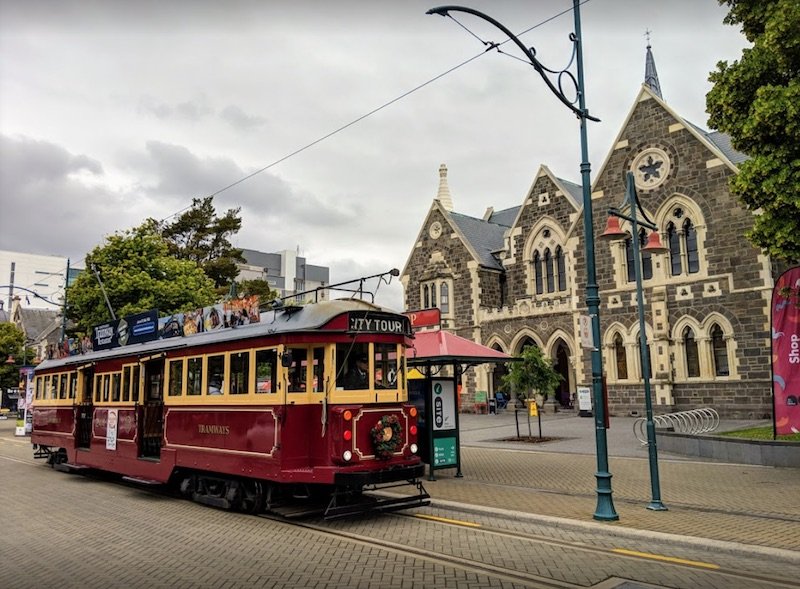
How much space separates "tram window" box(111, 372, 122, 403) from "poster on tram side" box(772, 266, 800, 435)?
15.6 meters

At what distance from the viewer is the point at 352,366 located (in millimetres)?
10070

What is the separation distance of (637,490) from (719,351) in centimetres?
1776

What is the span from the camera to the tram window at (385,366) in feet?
33.6

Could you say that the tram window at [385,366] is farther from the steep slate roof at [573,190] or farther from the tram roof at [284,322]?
the steep slate roof at [573,190]

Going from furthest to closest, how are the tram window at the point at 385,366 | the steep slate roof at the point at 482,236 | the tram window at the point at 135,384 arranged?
the steep slate roof at the point at 482,236, the tram window at the point at 135,384, the tram window at the point at 385,366

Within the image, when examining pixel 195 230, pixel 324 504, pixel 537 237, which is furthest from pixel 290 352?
pixel 195 230

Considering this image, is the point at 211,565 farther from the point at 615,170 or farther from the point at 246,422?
the point at 615,170

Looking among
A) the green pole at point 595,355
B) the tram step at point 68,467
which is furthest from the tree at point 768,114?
the tram step at point 68,467

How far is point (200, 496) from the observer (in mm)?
11664

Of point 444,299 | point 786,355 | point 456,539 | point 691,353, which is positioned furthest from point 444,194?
point 456,539

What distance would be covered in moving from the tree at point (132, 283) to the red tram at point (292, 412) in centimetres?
1925

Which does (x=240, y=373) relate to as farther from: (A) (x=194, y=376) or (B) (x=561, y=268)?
(B) (x=561, y=268)

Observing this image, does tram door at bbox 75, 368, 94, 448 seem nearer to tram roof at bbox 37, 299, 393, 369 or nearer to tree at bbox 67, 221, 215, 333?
tram roof at bbox 37, 299, 393, 369

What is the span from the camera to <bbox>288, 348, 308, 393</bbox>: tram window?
9.93 m
